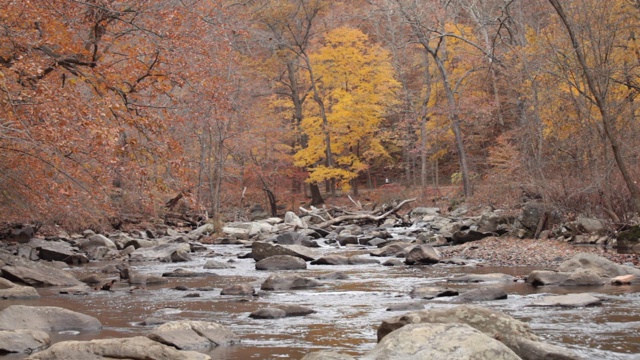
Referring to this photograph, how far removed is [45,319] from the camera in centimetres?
792

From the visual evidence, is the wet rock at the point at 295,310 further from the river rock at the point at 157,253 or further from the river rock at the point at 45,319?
the river rock at the point at 157,253

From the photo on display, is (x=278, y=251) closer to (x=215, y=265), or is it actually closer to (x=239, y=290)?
(x=215, y=265)

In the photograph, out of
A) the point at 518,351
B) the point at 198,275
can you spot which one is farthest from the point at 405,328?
the point at 198,275

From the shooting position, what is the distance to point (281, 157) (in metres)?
38.0

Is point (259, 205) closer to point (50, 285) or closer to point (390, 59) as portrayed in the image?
point (390, 59)

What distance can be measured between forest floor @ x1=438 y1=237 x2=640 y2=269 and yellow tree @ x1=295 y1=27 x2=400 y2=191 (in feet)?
65.7

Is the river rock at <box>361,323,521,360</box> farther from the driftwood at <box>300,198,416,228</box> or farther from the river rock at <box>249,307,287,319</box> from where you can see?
the driftwood at <box>300,198,416,228</box>

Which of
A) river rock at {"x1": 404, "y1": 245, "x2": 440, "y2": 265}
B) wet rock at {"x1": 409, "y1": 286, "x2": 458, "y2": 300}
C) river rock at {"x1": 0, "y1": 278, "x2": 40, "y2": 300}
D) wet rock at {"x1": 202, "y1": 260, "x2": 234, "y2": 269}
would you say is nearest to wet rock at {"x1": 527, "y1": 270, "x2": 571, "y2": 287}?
wet rock at {"x1": 409, "y1": 286, "x2": 458, "y2": 300}

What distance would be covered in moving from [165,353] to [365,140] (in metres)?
35.6

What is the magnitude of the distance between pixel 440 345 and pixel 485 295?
465cm

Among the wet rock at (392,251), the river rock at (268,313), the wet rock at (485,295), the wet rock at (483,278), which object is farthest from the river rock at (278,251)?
the river rock at (268,313)

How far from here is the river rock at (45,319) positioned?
25.0ft

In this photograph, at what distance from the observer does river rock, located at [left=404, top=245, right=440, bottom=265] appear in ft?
49.7

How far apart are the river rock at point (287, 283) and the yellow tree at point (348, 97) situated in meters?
26.1
